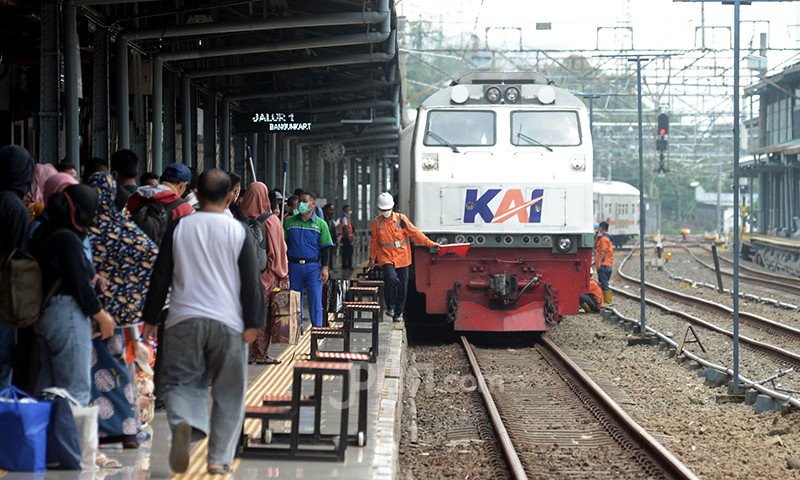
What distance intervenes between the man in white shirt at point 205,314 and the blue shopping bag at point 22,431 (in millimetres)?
662

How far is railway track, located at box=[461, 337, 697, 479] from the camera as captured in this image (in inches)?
357

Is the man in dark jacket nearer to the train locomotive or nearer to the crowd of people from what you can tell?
the crowd of people

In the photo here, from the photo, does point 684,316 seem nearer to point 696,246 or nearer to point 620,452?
point 620,452

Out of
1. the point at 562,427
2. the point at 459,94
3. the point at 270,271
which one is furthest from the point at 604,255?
the point at 270,271

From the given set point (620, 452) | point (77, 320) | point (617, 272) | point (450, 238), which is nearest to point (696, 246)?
→ point (617, 272)

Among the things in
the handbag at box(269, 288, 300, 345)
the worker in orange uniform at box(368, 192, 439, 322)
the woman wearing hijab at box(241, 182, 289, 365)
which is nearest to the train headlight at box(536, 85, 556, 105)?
the worker in orange uniform at box(368, 192, 439, 322)

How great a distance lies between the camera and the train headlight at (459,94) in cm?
1617

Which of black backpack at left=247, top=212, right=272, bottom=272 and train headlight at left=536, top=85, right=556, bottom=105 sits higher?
train headlight at left=536, top=85, right=556, bottom=105

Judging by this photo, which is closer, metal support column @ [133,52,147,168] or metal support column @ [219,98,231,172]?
metal support column @ [133,52,147,168]

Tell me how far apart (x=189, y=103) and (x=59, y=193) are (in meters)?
10.7

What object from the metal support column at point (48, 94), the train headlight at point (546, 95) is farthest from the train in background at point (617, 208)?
the metal support column at point (48, 94)

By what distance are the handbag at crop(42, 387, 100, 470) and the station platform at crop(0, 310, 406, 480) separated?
85mm

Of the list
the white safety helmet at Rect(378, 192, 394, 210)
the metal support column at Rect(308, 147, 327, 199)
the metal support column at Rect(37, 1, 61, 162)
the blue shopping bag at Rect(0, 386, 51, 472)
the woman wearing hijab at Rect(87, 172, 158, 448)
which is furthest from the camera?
the metal support column at Rect(308, 147, 327, 199)

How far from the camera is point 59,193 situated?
628 cm
